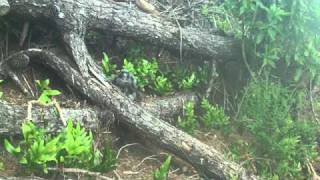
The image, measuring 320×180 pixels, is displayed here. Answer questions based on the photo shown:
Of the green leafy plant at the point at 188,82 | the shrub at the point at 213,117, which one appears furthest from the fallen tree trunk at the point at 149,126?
the green leafy plant at the point at 188,82

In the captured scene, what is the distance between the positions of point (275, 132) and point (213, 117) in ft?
2.57

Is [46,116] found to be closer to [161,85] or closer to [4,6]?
[4,6]

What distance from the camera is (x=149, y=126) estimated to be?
17.4 feet

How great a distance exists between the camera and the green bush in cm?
589

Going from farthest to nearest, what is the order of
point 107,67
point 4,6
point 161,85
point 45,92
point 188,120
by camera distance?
point 161,85 < point 188,120 < point 107,67 < point 45,92 < point 4,6

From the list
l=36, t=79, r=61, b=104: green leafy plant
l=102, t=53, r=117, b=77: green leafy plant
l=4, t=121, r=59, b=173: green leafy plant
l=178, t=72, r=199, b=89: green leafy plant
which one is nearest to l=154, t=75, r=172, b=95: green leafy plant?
l=178, t=72, r=199, b=89: green leafy plant

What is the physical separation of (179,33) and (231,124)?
1.35 metres

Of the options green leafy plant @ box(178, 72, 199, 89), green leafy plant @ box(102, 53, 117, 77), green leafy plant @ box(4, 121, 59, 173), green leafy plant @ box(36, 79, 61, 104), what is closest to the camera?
green leafy plant @ box(4, 121, 59, 173)

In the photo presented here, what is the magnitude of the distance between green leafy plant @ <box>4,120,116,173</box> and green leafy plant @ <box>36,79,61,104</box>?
0.39 m

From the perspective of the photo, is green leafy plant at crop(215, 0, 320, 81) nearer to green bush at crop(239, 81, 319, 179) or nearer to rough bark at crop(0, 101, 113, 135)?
green bush at crop(239, 81, 319, 179)

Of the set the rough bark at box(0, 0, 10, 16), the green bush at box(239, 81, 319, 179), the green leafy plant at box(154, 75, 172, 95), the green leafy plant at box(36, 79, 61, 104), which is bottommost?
the green bush at box(239, 81, 319, 179)

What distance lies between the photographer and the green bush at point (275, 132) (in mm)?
5895

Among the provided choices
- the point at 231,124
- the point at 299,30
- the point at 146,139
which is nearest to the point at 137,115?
the point at 146,139

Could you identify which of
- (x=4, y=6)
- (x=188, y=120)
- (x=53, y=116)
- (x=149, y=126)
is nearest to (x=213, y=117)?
(x=188, y=120)
